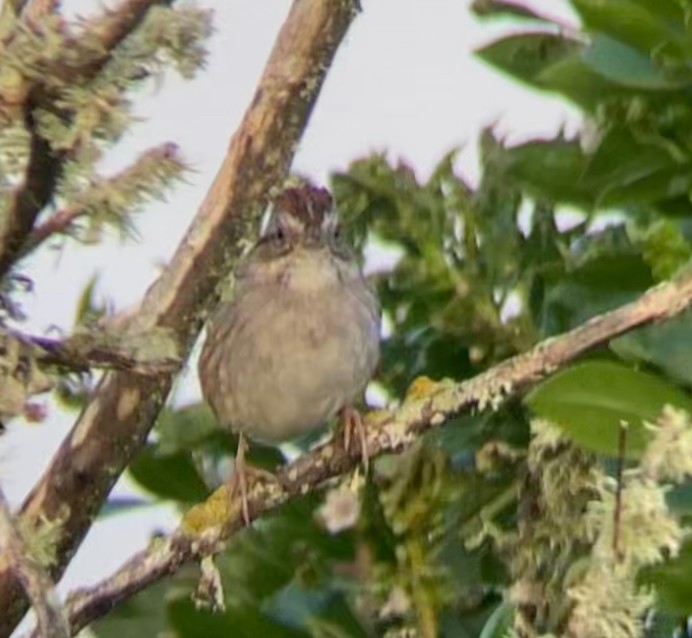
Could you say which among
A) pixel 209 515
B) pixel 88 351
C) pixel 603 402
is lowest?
pixel 209 515

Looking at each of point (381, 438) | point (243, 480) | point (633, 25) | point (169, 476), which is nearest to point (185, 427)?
point (169, 476)

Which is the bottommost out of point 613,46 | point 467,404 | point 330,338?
point 330,338

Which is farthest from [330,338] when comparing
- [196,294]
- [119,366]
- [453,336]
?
[119,366]

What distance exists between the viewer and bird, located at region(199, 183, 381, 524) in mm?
1135

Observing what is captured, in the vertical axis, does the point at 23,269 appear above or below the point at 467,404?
above

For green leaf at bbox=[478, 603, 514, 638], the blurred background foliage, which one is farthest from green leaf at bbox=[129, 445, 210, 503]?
green leaf at bbox=[478, 603, 514, 638]

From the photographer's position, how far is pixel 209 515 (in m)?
0.95

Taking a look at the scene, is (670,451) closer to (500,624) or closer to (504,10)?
(500,624)

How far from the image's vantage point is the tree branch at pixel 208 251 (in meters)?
0.90

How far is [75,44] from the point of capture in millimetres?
569

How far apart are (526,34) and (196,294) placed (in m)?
0.25

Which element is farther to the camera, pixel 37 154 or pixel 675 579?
pixel 675 579

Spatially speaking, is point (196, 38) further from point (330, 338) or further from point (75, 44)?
point (330, 338)

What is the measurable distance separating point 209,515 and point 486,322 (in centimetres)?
18
